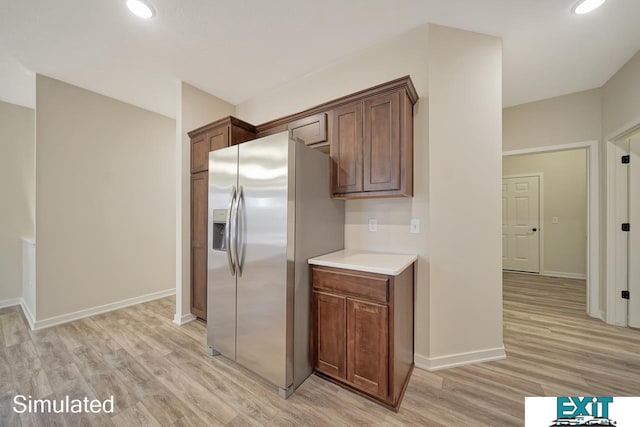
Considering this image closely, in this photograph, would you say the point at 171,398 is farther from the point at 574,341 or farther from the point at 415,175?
the point at 574,341

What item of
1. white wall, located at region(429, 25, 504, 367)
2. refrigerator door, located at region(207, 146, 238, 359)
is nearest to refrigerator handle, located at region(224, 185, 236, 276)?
refrigerator door, located at region(207, 146, 238, 359)

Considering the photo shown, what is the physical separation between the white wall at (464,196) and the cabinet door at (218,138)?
6.76 feet

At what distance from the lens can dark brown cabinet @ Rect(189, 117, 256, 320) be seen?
2773 mm

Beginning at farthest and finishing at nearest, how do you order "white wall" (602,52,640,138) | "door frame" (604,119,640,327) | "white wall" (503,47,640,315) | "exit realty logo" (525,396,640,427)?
"door frame" (604,119,640,327)
"white wall" (503,47,640,315)
"white wall" (602,52,640,138)
"exit realty logo" (525,396,640,427)

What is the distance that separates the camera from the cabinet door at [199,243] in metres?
2.87

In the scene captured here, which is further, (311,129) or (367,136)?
(311,129)

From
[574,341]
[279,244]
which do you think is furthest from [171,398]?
[574,341]

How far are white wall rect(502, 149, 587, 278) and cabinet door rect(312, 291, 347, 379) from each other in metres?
5.09

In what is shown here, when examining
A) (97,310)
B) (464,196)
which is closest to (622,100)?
(464,196)

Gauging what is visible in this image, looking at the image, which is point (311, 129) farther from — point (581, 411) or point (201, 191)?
point (581, 411)

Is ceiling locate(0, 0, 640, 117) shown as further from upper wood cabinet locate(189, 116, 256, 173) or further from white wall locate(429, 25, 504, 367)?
upper wood cabinet locate(189, 116, 256, 173)

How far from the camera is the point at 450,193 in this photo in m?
2.10

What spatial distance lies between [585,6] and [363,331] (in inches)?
119

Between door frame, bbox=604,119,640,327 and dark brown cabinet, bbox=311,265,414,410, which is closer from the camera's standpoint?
dark brown cabinet, bbox=311,265,414,410
